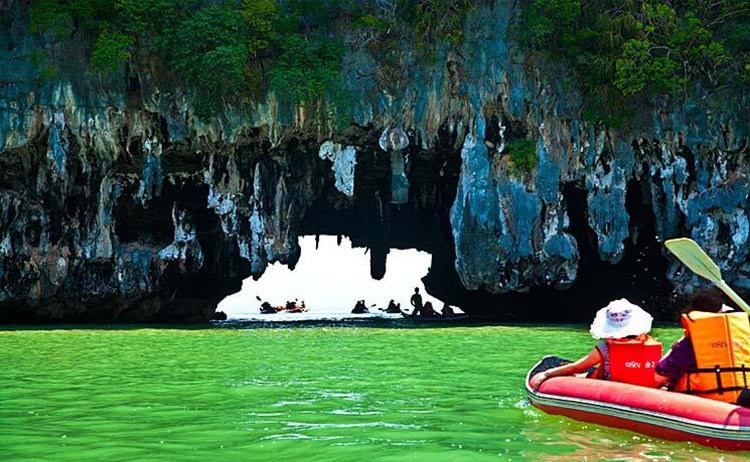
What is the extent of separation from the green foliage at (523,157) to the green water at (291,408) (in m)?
9.37

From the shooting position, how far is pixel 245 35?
23.7m

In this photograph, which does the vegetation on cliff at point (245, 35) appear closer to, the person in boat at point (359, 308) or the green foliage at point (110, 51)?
the green foliage at point (110, 51)

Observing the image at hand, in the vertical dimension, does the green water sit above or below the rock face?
below

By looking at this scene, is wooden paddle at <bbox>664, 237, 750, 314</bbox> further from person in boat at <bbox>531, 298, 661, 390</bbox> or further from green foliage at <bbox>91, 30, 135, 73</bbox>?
green foliage at <bbox>91, 30, 135, 73</bbox>

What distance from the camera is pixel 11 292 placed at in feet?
81.1

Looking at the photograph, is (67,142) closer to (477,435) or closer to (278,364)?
(278,364)

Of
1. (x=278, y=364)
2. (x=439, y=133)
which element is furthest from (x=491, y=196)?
(x=278, y=364)

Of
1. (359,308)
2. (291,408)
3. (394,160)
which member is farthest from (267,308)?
(291,408)

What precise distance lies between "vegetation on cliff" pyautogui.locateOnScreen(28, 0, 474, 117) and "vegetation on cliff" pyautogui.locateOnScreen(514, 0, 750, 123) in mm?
2392

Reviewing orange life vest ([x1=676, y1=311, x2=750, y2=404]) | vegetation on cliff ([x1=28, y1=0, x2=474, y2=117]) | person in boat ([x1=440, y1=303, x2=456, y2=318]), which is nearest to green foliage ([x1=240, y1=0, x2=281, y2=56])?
vegetation on cliff ([x1=28, y1=0, x2=474, y2=117])

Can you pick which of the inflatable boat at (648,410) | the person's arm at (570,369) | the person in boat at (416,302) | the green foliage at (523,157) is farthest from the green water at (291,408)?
the person in boat at (416,302)

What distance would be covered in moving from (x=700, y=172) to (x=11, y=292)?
1807 centimetres

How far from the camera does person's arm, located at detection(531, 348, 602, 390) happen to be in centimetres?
745

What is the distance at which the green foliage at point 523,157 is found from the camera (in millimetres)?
23781
